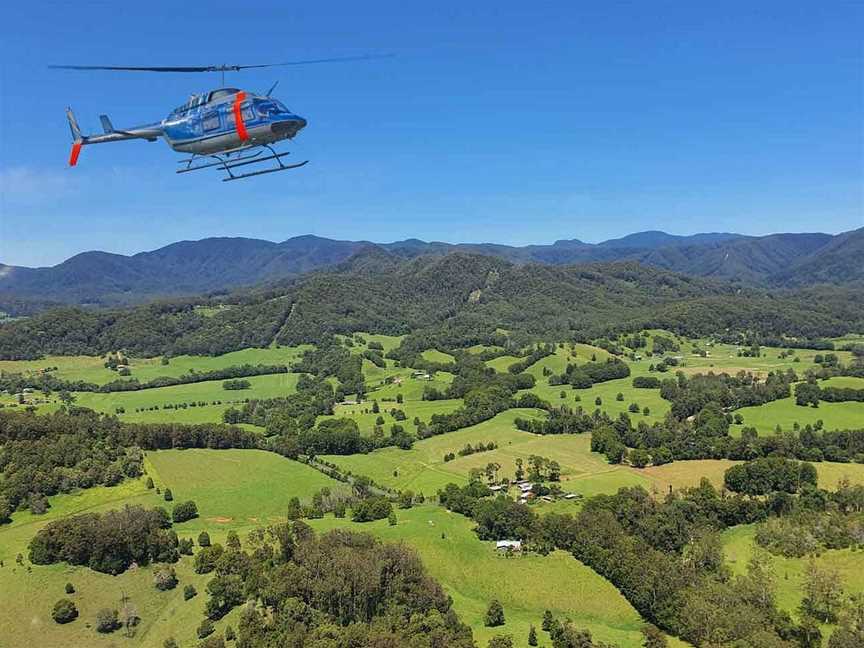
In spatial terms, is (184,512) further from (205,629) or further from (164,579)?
(205,629)

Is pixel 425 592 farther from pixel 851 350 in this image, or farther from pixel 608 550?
pixel 851 350

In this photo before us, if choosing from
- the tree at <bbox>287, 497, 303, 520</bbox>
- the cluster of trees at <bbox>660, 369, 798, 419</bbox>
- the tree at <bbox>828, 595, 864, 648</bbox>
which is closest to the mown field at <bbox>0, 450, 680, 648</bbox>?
the tree at <bbox>287, 497, 303, 520</bbox>

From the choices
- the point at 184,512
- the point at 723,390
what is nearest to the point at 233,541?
the point at 184,512

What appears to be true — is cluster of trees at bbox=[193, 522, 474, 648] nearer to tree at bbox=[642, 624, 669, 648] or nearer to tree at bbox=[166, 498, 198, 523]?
tree at bbox=[642, 624, 669, 648]

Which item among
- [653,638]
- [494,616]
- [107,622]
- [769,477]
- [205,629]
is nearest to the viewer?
[653,638]

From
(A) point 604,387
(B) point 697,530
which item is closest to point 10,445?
(B) point 697,530
